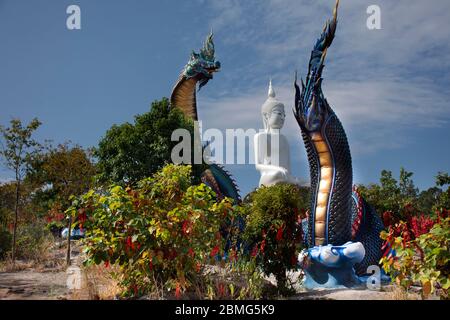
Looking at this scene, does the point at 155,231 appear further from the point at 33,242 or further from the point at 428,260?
the point at 33,242

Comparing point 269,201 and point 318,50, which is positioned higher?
point 318,50

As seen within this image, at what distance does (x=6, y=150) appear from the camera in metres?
13.0

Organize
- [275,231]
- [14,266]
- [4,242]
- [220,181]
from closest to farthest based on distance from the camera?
[275,231]
[14,266]
[4,242]
[220,181]

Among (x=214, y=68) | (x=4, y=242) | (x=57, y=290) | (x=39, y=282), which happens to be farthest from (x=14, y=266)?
(x=214, y=68)

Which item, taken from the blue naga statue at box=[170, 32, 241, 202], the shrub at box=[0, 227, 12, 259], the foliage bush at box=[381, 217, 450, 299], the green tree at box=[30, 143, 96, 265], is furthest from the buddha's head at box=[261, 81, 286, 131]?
the foliage bush at box=[381, 217, 450, 299]

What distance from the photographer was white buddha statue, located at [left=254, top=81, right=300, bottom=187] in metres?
31.0

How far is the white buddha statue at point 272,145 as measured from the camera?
31016 millimetres

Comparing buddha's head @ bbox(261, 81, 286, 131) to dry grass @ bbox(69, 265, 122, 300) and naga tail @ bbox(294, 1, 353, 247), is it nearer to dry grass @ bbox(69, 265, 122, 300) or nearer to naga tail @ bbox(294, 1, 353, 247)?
naga tail @ bbox(294, 1, 353, 247)

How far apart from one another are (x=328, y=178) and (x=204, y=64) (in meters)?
9.61

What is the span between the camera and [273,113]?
31.4m
